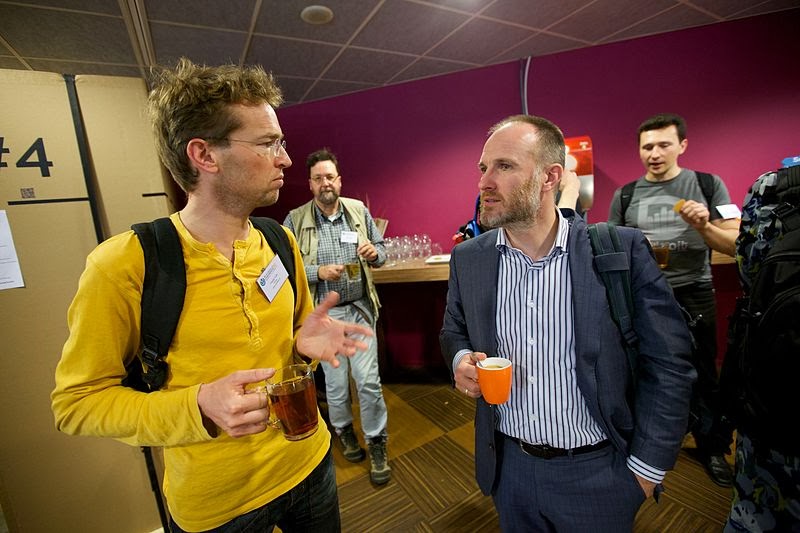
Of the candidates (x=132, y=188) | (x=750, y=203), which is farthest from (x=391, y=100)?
(x=750, y=203)

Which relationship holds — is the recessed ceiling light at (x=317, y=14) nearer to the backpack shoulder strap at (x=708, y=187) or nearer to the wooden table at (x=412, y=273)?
the wooden table at (x=412, y=273)

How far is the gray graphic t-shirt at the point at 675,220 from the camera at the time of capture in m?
2.48

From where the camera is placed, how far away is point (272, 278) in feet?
3.76

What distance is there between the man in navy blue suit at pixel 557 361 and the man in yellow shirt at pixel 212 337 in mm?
577

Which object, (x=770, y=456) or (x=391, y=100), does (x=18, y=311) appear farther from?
(x=391, y=100)

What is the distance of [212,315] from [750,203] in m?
1.77

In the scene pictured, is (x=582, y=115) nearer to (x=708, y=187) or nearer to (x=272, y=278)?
(x=708, y=187)

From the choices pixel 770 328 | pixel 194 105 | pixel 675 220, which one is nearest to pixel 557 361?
pixel 770 328

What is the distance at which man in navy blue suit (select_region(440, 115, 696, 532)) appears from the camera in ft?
3.64

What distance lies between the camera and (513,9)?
2756mm

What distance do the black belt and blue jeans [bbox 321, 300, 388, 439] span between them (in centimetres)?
154

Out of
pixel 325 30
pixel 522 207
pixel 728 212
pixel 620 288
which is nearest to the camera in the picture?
pixel 620 288

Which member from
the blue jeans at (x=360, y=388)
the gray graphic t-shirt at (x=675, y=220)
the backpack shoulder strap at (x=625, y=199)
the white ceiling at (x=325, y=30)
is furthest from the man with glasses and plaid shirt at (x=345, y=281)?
the gray graphic t-shirt at (x=675, y=220)

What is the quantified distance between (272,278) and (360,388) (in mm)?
1695
